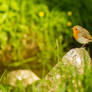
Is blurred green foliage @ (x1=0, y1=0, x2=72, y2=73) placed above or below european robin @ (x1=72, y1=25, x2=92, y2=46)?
below

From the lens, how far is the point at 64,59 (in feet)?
15.0

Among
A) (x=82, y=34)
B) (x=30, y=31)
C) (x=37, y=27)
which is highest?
(x=82, y=34)

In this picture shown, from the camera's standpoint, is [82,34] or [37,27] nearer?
[82,34]

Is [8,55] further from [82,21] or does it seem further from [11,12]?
[82,21]

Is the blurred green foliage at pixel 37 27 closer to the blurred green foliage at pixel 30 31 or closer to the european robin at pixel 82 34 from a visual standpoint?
the blurred green foliage at pixel 30 31

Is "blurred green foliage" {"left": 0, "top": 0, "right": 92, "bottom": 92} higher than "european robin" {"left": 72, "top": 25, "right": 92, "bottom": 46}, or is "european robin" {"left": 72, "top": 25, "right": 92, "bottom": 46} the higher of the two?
"european robin" {"left": 72, "top": 25, "right": 92, "bottom": 46}

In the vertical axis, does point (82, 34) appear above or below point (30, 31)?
above

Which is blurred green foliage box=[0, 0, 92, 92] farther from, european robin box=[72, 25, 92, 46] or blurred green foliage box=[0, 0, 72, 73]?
european robin box=[72, 25, 92, 46]

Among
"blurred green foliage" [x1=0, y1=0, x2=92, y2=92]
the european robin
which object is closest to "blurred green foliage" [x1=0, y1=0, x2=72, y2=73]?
"blurred green foliage" [x1=0, y1=0, x2=92, y2=92]

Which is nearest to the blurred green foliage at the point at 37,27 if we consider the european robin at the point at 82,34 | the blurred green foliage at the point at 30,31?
the blurred green foliage at the point at 30,31

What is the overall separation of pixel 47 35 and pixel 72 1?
1.11 metres

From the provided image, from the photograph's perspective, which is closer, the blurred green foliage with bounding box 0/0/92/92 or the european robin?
the european robin

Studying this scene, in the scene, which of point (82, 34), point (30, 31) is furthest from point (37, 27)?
point (82, 34)

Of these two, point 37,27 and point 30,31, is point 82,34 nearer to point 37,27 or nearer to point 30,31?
point 37,27
